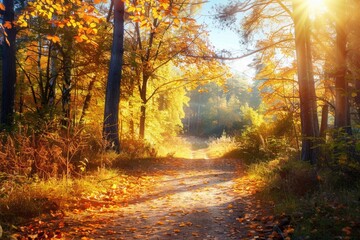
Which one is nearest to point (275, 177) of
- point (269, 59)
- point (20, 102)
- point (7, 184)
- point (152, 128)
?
point (7, 184)

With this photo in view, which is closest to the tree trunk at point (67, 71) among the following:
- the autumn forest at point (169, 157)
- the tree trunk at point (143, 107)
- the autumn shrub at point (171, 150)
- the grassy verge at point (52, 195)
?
the autumn forest at point (169, 157)

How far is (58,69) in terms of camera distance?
44.0ft

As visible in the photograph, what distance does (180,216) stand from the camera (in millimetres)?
5762

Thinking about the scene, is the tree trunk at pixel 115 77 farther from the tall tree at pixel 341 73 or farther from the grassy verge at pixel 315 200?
the tall tree at pixel 341 73

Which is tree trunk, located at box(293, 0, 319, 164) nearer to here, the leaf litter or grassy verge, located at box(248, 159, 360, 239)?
grassy verge, located at box(248, 159, 360, 239)

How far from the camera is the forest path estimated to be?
483 centimetres

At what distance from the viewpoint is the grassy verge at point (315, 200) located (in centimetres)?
407

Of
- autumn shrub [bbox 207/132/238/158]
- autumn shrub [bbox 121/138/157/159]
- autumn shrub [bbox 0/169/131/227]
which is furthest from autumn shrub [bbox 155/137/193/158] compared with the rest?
autumn shrub [bbox 0/169/131/227]

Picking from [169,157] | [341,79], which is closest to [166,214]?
[341,79]

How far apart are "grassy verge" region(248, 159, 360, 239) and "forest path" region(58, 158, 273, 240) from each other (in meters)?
0.47

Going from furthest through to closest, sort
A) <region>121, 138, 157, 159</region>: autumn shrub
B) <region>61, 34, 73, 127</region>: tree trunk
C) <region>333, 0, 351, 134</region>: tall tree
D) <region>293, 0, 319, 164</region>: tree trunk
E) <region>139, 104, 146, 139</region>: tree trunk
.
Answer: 1. <region>139, 104, 146, 139</region>: tree trunk
2. <region>121, 138, 157, 159</region>: autumn shrub
3. <region>61, 34, 73, 127</region>: tree trunk
4. <region>333, 0, 351, 134</region>: tall tree
5. <region>293, 0, 319, 164</region>: tree trunk

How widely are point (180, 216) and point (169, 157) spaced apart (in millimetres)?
8901

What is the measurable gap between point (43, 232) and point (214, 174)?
263 inches

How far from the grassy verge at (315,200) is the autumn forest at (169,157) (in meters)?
0.02
